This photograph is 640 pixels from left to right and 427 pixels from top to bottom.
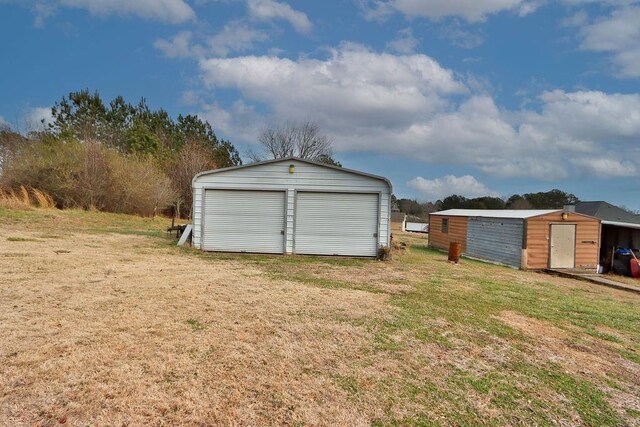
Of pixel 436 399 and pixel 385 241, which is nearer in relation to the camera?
pixel 436 399

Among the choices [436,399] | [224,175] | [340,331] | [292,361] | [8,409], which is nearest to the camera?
[8,409]

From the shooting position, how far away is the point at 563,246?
1376 centimetres

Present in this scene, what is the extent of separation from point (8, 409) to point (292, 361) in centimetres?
191

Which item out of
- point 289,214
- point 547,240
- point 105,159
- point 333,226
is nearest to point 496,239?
point 547,240

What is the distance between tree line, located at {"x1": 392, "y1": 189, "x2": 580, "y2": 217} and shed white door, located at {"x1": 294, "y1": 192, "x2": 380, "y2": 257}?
38524 mm

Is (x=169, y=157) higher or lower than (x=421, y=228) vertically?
higher

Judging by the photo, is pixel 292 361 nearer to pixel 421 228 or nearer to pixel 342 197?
pixel 342 197

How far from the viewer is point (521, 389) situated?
117 inches

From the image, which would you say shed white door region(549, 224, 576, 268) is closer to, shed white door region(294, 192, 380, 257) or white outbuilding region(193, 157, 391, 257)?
white outbuilding region(193, 157, 391, 257)

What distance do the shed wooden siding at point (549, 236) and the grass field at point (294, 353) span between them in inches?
290

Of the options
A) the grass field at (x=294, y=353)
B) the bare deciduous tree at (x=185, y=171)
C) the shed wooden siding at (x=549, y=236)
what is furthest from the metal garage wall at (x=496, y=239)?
the bare deciduous tree at (x=185, y=171)

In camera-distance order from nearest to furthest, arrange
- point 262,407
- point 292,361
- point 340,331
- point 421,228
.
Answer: point 262,407, point 292,361, point 340,331, point 421,228

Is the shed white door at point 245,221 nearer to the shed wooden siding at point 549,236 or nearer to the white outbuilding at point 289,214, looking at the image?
the white outbuilding at point 289,214

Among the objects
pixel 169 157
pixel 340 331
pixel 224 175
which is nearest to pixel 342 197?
pixel 224 175
